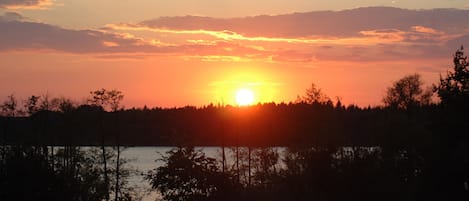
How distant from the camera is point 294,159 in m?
49.7

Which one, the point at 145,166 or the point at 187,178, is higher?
the point at 187,178

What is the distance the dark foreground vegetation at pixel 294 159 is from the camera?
106 ft

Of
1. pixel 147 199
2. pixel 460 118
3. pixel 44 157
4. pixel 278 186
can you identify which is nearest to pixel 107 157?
pixel 147 199

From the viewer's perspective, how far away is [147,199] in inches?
2790

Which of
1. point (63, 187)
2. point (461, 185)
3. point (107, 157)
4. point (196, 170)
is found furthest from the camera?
point (107, 157)

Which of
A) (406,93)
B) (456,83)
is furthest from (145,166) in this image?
(456,83)

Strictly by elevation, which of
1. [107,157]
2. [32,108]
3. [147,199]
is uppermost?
[32,108]

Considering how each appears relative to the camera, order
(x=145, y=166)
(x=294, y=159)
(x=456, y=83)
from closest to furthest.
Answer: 1. (x=456, y=83)
2. (x=294, y=159)
3. (x=145, y=166)

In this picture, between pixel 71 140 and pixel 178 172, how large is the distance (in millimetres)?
35581

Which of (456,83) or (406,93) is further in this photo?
(406,93)

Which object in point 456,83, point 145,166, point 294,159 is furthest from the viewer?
point 145,166

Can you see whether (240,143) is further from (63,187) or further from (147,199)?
(63,187)

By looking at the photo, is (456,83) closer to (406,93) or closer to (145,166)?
(406,93)

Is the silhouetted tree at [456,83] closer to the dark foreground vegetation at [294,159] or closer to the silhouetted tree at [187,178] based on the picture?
the dark foreground vegetation at [294,159]
